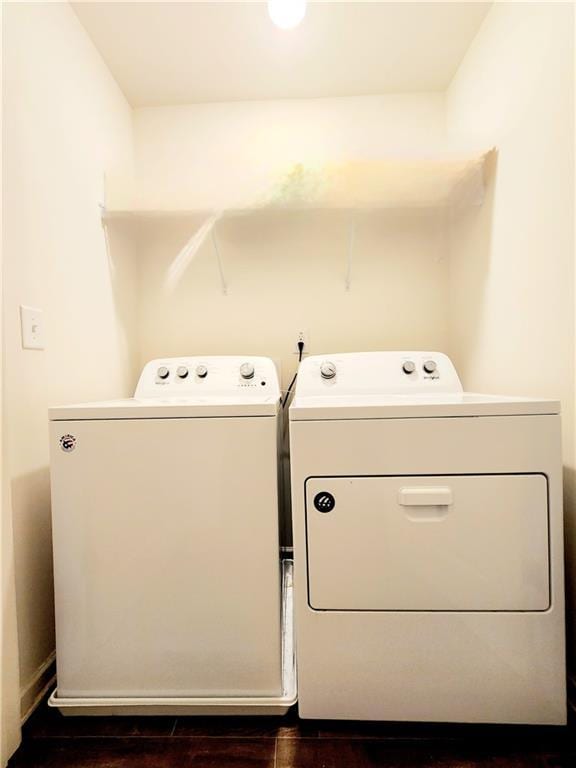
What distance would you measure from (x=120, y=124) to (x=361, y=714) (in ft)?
7.41

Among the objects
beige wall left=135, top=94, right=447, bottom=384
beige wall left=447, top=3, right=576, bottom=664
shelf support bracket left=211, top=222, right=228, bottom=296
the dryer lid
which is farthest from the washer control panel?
beige wall left=447, top=3, right=576, bottom=664

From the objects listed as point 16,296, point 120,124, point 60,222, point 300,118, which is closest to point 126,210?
point 60,222

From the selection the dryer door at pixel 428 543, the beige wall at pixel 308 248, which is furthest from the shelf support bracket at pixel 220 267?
the dryer door at pixel 428 543

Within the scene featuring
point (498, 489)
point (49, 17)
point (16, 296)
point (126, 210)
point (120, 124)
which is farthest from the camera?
point (120, 124)

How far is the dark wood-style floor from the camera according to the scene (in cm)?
89

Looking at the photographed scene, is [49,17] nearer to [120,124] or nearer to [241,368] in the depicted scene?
[120,124]

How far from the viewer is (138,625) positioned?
3.32 ft

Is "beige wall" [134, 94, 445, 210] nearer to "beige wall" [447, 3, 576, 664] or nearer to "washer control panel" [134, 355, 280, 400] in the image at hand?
"beige wall" [447, 3, 576, 664]

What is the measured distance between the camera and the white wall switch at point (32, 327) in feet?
3.50

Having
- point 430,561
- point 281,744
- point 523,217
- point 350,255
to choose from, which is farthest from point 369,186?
point 281,744

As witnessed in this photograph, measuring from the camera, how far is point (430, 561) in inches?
37.1

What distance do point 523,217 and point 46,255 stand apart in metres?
1.46

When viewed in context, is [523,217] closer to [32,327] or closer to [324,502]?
[324,502]

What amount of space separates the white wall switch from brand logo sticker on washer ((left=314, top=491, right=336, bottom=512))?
2.85 ft
